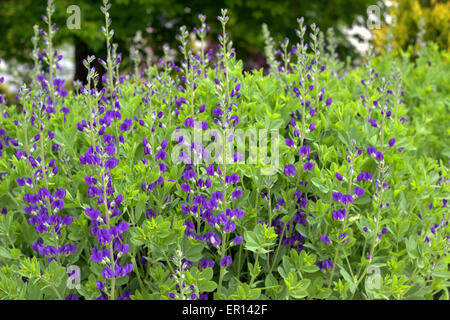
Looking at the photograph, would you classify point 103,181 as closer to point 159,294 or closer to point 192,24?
point 159,294

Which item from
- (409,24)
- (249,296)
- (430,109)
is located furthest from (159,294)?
(409,24)

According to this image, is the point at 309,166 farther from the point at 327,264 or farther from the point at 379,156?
the point at 327,264

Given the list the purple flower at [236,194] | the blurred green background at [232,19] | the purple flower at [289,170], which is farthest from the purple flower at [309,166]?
the blurred green background at [232,19]

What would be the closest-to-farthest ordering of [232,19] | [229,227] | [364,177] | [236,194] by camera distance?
[229,227] < [236,194] < [364,177] < [232,19]

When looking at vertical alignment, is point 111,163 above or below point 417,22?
below

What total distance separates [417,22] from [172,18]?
4980mm

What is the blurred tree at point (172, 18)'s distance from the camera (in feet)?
30.3

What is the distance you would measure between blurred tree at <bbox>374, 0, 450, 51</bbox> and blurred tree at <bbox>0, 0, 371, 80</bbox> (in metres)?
2.03

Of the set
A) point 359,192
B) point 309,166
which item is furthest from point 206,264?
point 359,192

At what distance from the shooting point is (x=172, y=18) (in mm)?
10547

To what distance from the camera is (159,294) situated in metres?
2.67

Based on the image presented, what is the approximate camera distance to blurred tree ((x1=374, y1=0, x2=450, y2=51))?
8086 mm

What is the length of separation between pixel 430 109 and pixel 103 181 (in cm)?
375

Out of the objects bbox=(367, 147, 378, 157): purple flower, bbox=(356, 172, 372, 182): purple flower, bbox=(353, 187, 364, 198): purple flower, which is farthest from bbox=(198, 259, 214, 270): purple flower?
bbox=(367, 147, 378, 157): purple flower
